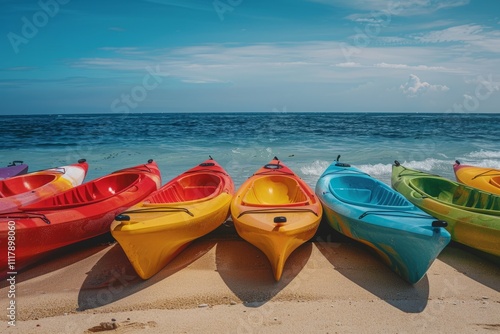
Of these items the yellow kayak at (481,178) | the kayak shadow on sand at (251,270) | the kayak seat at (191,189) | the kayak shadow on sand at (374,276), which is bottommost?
the kayak shadow on sand at (374,276)

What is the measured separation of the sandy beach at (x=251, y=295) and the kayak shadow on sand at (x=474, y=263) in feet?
0.04

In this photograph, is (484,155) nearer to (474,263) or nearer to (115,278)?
(474,263)

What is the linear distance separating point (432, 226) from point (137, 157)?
41.5ft

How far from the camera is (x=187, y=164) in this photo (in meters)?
12.5

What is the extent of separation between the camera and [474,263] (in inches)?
169

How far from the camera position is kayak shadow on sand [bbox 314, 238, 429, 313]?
3531 millimetres

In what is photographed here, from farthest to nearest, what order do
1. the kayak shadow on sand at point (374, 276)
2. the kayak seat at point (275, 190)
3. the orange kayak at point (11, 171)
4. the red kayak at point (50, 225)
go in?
the orange kayak at point (11, 171)
the kayak seat at point (275, 190)
the red kayak at point (50, 225)
the kayak shadow on sand at point (374, 276)

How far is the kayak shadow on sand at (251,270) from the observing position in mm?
3648

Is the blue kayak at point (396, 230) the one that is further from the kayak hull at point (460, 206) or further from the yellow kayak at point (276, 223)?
the kayak hull at point (460, 206)

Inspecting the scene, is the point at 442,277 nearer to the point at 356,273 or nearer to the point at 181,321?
the point at 356,273

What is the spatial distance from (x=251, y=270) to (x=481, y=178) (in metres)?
5.14

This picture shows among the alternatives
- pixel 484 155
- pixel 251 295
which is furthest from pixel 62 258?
pixel 484 155

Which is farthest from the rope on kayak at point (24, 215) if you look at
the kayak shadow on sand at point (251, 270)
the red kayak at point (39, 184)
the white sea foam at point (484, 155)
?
the white sea foam at point (484, 155)

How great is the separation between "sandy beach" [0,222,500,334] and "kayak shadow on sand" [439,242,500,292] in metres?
0.01
